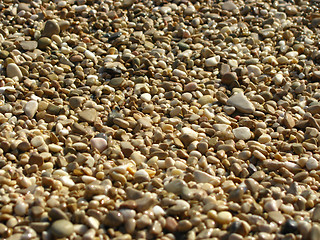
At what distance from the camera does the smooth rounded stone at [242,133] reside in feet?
7.34

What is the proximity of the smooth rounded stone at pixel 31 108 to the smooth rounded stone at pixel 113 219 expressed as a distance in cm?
90

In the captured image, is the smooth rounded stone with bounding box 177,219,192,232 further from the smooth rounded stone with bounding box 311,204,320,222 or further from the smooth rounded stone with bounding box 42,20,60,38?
the smooth rounded stone with bounding box 42,20,60,38

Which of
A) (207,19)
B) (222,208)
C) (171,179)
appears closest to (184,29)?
(207,19)

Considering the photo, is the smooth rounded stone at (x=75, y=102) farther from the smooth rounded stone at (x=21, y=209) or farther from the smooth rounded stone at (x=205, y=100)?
the smooth rounded stone at (x=21, y=209)

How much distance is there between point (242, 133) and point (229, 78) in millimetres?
482

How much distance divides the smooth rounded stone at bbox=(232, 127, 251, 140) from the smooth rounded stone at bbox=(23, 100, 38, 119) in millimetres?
1023

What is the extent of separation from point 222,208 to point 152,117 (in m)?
0.82

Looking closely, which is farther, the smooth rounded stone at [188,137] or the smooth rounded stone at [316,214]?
the smooth rounded stone at [188,137]

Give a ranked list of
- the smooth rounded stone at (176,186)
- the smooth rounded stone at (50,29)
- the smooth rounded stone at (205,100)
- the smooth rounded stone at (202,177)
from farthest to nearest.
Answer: the smooth rounded stone at (50,29) → the smooth rounded stone at (205,100) → the smooth rounded stone at (202,177) → the smooth rounded stone at (176,186)

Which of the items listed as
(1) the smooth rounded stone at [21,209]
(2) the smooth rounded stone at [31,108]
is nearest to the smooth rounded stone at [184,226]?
(1) the smooth rounded stone at [21,209]

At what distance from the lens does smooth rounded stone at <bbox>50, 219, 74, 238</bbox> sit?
1.54 meters

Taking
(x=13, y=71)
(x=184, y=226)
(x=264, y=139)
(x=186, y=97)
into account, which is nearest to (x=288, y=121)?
(x=264, y=139)

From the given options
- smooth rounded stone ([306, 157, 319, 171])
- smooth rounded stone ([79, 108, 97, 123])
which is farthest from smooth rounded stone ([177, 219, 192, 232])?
smooth rounded stone ([79, 108, 97, 123])

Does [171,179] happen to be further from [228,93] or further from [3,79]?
[3,79]
